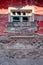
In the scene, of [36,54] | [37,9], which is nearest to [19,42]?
[36,54]

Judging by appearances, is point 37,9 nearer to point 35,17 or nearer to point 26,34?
point 35,17

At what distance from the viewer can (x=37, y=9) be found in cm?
884

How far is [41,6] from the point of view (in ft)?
29.1

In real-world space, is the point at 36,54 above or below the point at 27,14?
below

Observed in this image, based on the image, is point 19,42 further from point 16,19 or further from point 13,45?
point 16,19

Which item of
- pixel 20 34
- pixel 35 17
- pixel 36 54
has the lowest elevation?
pixel 36 54

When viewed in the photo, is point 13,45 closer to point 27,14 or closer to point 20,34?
point 20,34

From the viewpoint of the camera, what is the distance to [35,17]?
8867 mm

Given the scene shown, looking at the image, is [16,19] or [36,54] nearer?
[36,54]

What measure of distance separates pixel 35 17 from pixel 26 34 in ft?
2.41

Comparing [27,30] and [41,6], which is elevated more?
[41,6]

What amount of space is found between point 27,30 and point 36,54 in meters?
1.19

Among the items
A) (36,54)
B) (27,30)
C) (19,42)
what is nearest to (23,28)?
(27,30)

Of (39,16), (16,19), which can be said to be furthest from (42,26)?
(16,19)
